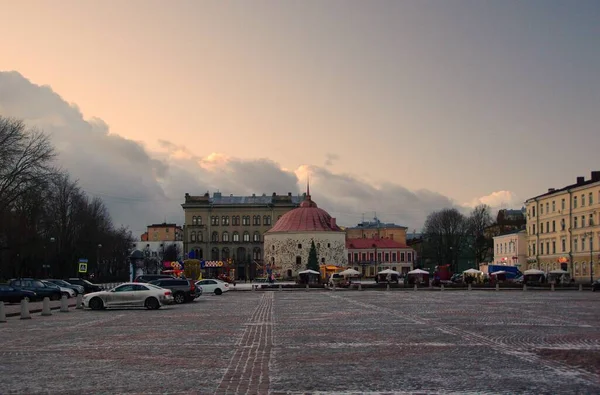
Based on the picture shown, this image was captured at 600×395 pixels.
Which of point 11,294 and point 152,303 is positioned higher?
point 152,303

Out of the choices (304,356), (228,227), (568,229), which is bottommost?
(304,356)

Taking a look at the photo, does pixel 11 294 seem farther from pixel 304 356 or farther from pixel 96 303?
pixel 304 356

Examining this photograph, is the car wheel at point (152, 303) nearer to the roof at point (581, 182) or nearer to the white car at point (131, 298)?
the white car at point (131, 298)

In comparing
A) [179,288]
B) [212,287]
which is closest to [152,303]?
[179,288]

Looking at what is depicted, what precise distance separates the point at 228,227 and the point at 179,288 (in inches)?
4409

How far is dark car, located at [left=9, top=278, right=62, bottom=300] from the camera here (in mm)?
47656

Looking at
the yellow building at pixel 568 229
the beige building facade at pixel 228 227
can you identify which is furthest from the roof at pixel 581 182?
the beige building facade at pixel 228 227

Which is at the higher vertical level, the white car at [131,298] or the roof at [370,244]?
the roof at [370,244]

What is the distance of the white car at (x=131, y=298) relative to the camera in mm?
36219

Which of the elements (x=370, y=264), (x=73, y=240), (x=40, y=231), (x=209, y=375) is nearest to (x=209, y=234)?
(x=370, y=264)

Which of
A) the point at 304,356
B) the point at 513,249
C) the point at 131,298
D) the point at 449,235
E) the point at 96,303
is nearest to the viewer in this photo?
the point at 304,356

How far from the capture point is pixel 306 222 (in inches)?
5231

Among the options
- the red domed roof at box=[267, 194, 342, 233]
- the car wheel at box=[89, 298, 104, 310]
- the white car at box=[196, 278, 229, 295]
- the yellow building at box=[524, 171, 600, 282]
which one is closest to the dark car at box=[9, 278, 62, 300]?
the car wheel at box=[89, 298, 104, 310]

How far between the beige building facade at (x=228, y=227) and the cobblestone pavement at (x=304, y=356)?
128686 mm
